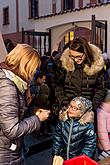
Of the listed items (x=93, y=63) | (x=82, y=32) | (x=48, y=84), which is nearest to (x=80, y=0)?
(x=82, y=32)

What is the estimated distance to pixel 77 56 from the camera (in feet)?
11.4

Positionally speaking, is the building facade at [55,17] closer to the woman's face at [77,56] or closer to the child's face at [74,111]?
the woman's face at [77,56]

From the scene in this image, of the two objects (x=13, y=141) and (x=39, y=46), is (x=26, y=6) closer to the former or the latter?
(x=39, y=46)

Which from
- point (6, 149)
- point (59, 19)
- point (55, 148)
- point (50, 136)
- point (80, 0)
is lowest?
point (50, 136)

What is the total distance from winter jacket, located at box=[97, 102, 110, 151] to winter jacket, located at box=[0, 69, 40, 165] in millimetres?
1595

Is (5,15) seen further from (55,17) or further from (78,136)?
(78,136)

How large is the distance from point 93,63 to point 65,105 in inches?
21.6

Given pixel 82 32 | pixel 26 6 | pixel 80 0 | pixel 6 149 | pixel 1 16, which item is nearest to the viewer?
pixel 6 149

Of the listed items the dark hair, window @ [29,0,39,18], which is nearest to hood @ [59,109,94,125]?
the dark hair

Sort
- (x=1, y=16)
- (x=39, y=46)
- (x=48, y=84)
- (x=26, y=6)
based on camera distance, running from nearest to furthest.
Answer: (x=48, y=84) < (x=39, y=46) < (x=26, y=6) < (x=1, y=16)

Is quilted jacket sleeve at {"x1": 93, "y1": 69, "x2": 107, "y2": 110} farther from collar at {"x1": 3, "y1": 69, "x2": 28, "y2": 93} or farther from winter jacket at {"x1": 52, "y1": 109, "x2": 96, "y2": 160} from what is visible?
collar at {"x1": 3, "y1": 69, "x2": 28, "y2": 93}

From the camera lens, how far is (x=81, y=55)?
347 centimetres

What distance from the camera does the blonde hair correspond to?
2268 millimetres

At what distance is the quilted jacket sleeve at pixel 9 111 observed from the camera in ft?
7.09
